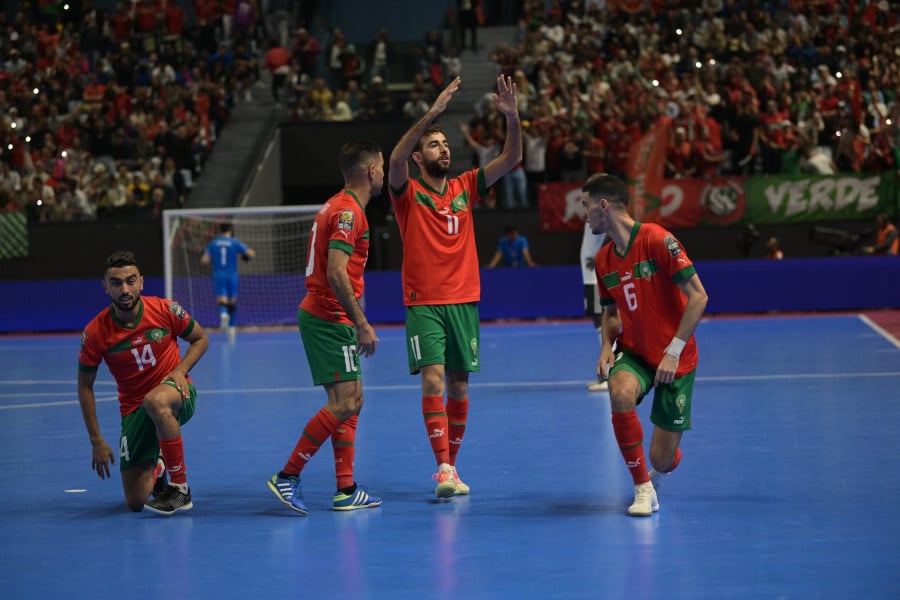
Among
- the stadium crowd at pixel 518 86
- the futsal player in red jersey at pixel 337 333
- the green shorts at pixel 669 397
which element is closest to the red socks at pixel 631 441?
the green shorts at pixel 669 397

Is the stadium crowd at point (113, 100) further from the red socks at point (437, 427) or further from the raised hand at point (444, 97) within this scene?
the red socks at point (437, 427)

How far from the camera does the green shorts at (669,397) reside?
7.34 m

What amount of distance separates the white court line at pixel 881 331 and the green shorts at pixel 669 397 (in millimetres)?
10545

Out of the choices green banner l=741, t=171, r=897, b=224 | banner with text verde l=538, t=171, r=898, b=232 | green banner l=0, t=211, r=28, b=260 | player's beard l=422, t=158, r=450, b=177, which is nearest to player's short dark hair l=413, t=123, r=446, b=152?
player's beard l=422, t=158, r=450, b=177

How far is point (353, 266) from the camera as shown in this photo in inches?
311

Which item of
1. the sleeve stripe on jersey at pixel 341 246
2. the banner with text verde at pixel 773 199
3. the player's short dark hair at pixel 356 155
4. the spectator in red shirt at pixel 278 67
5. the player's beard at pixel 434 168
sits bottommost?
the banner with text verde at pixel 773 199

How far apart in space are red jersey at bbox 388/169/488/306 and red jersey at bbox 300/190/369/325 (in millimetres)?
542

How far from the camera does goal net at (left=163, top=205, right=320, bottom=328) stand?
2445cm

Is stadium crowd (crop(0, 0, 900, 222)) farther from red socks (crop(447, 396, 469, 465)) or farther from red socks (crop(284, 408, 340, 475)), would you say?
red socks (crop(284, 408, 340, 475))

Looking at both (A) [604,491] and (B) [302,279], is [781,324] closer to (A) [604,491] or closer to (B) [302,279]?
(B) [302,279]

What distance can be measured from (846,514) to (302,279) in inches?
720

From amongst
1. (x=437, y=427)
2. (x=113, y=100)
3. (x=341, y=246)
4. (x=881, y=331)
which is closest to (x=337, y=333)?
(x=341, y=246)

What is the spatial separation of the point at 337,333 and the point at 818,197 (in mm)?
18208

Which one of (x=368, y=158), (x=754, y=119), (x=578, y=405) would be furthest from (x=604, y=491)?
(x=754, y=119)
